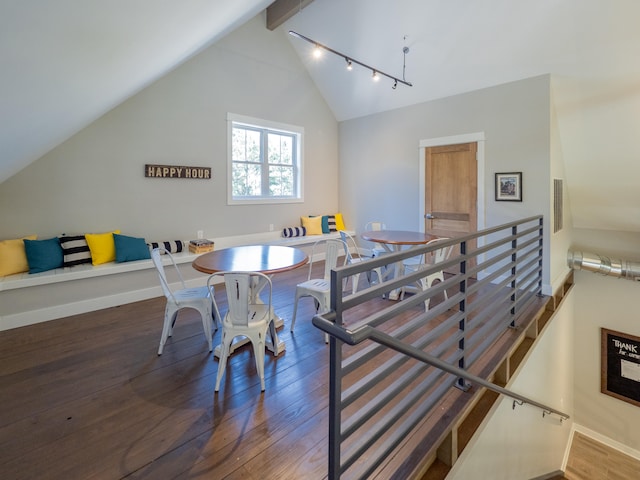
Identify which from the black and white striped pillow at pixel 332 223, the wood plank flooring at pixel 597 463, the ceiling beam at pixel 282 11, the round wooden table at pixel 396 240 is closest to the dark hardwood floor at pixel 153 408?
the round wooden table at pixel 396 240

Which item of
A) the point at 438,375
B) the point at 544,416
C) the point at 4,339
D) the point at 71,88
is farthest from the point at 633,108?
the point at 4,339

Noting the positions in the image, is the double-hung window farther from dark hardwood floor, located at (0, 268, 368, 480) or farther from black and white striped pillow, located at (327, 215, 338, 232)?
dark hardwood floor, located at (0, 268, 368, 480)

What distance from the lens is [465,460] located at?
1.82 m

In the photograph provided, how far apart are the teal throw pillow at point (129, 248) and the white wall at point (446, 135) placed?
12.5ft

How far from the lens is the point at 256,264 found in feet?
8.14

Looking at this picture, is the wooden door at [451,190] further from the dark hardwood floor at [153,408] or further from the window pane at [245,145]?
the dark hardwood floor at [153,408]

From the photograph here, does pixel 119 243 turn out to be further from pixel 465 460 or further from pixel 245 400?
pixel 465 460

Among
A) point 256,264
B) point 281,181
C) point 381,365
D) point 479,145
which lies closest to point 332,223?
point 281,181

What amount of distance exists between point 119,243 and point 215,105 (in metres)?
2.38

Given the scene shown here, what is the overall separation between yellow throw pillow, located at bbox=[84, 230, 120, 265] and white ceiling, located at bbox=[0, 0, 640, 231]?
0.94m

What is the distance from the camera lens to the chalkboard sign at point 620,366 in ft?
15.5

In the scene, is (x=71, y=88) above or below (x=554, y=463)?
above

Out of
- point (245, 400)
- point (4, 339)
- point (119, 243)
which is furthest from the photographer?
point (119, 243)

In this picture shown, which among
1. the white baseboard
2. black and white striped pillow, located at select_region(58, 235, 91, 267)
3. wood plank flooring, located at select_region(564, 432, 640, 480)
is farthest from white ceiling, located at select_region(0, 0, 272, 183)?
the white baseboard
